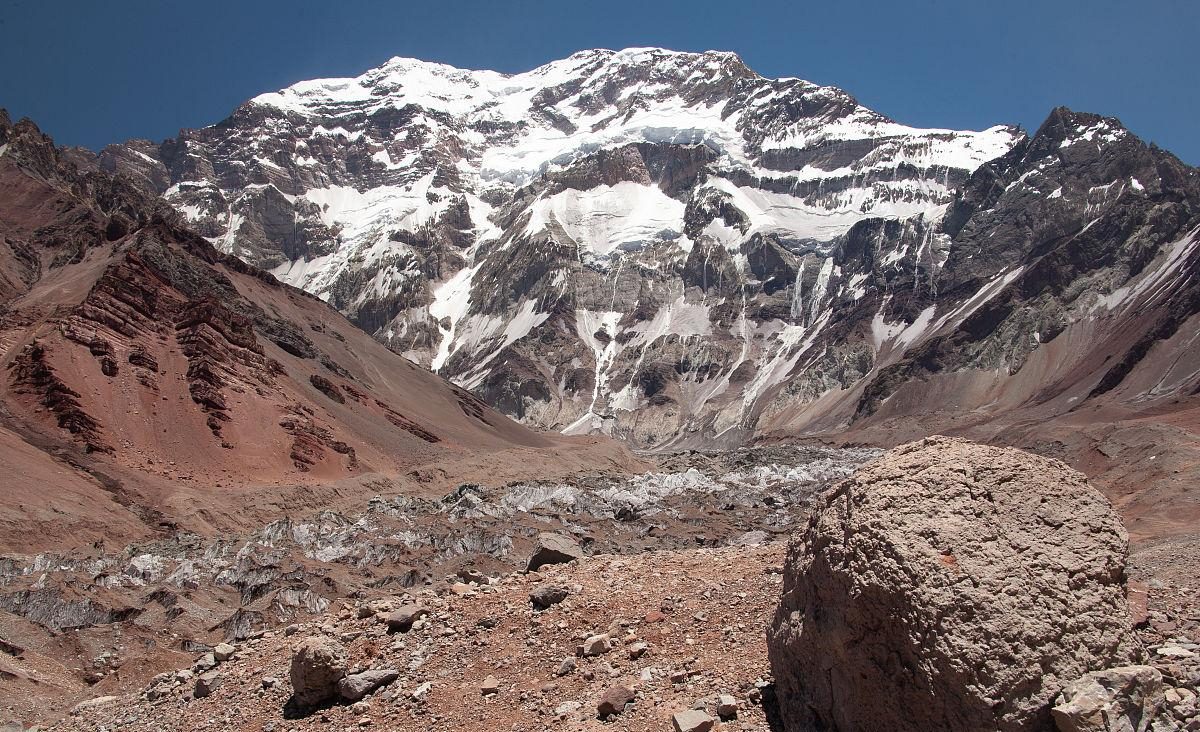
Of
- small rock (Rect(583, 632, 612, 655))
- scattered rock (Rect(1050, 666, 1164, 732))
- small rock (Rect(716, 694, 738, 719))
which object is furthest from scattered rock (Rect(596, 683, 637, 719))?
scattered rock (Rect(1050, 666, 1164, 732))

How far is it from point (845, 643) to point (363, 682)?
5602mm

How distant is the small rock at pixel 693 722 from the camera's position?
6559mm

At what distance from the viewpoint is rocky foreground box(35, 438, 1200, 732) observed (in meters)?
5.36

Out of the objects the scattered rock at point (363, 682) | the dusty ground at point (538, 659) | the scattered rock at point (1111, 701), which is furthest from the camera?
the scattered rock at point (363, 682)

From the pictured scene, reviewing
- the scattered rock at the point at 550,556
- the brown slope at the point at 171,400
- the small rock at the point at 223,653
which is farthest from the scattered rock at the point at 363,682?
the brown slope at the point at 171,400

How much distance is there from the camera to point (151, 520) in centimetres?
3456

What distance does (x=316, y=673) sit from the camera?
29.2 feet

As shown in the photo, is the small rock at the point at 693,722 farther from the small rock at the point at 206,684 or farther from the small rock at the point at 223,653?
the small rock at the point at 223,653

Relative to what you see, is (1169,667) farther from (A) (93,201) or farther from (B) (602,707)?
(A) (93,201)

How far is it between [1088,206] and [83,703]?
187273 mm

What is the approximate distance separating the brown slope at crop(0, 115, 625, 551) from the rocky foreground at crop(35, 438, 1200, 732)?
2556 centimetres

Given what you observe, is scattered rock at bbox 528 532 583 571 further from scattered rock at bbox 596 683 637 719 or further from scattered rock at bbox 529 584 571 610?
scattered rock at bbox 596 683 637 719

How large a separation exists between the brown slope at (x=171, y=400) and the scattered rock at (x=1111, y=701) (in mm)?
32516

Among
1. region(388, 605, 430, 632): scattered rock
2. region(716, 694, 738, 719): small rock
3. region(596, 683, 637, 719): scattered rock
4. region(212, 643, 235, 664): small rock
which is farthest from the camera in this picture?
region(212, 643, 235, 664): small rock
